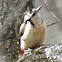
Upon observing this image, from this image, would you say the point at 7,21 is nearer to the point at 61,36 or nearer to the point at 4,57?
the point at 4,57

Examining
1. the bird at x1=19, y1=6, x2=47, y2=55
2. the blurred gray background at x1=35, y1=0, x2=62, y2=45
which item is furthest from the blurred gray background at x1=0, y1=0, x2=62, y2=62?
the blurred gray background at x1=35, y1=0, x2=62, y2=45

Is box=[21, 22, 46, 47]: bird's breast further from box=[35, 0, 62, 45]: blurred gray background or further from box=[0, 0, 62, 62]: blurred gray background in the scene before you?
box=[35, 0, 62, 45]: blurred gray background

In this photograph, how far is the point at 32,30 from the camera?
9.28 feet

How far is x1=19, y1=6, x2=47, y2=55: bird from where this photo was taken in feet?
9.32

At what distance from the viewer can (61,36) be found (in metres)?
5.61

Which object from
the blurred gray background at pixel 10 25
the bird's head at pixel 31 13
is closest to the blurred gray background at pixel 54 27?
the blurred gray background at pixel 10 25

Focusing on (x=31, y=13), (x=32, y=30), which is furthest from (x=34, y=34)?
(x=31, y=13)

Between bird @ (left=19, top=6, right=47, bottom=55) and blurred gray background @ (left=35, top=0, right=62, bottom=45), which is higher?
blurred gray background @ (left=35, top=0, right=62, bottom=45)

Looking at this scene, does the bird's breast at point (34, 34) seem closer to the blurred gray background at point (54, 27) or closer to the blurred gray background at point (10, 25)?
the blurred gray background at point (10, 25)

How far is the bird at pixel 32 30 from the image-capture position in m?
2.84

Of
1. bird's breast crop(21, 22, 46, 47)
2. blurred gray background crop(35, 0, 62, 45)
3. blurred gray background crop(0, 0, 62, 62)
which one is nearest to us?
bird's breast crop(21, 22, 46, 47)

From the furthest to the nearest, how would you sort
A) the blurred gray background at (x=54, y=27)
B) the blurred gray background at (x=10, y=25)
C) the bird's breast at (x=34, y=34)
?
the blurred gray background at (x=54, y=27) → the blurred gray background at (x=10, y=25) → the bird's breast at (x=34, y=34)

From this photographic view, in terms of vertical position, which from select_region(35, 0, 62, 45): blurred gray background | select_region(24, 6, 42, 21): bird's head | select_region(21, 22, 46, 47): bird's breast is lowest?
select_region(21, 22, 46, 47): bird's breast

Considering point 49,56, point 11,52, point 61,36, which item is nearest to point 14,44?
point 11,52
